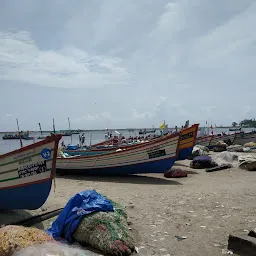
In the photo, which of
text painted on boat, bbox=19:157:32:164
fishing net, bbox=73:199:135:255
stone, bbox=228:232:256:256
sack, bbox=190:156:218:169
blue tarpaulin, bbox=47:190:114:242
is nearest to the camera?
stone, bbox=228:232:256:256

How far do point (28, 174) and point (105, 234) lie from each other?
2.64 m

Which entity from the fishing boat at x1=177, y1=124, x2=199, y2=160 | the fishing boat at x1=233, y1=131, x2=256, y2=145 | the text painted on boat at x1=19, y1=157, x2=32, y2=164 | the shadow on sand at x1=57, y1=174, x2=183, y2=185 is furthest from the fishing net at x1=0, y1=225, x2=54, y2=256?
the fishing boat at x1=233, y1=131, x2=256, y2=145

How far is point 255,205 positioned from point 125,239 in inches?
153

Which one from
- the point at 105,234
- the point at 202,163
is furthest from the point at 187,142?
the point at 105,234

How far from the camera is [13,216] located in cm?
683

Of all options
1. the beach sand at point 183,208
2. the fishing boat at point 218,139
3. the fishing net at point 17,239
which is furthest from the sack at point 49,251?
the fishing boat at point 218,139

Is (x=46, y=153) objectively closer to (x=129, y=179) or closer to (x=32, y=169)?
(x=32, y=169)

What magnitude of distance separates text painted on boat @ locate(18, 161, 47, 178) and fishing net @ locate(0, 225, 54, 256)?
6.66ft

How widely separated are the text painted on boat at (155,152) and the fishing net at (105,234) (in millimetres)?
7201

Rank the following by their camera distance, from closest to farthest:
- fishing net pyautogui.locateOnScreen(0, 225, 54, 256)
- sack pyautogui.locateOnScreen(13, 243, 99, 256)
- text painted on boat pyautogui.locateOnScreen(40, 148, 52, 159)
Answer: sack pyautogui.locateOnScreen(13, 243, 99, 256) < fishing net pyautogui.locateOnScreen(0, 225, 54, 256) < text painted on boat pyautogui.locateOnScreen(40, 148, 52, 159)

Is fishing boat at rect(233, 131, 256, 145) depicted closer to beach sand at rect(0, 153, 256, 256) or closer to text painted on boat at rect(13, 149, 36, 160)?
beach sand at rect(0, 153, 256, 256)

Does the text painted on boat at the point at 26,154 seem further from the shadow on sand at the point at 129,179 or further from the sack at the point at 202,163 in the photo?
the sack at the point at 202,163

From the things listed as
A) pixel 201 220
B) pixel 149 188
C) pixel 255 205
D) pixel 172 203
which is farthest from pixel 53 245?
pixel 149 188

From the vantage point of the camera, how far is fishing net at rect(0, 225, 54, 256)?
3969 mm
